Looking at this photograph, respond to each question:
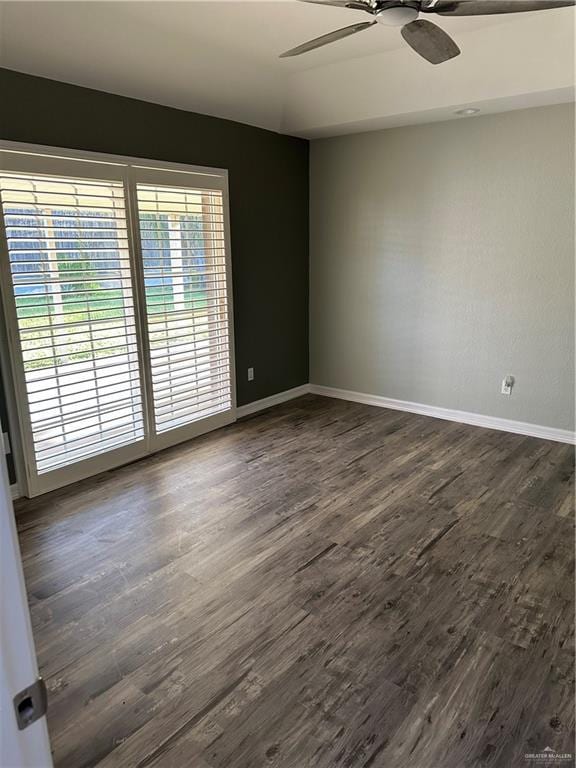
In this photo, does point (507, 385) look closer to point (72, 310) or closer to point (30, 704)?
point (72, 310)

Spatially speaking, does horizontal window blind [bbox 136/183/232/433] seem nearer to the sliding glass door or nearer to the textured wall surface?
the sliding glass door

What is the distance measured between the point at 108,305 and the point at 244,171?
1824 mm

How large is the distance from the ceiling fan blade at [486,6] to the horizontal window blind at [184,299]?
2.28 m

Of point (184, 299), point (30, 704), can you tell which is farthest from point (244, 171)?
point (30, 704)

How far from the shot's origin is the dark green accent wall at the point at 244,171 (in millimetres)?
3133

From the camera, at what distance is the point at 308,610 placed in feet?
7.62

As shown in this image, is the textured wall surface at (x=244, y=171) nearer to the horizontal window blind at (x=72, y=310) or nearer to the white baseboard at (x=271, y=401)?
the white baseboard at (x=271, y=401)

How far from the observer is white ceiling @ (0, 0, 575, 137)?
2.83 metres

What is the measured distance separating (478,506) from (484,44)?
294 cm

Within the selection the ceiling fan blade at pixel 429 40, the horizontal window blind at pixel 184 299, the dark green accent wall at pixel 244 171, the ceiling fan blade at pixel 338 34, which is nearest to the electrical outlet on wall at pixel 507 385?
the dark green accent wall at pixel 244 171

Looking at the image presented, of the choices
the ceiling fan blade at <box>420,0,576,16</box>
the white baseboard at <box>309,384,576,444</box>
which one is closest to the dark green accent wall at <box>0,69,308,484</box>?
the white baseboard at <box>309,384,576,444</box>

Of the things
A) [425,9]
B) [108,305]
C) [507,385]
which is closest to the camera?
[425,9]

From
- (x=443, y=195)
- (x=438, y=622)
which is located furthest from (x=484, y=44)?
(x=438, y=622)

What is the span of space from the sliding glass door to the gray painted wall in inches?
53.3
